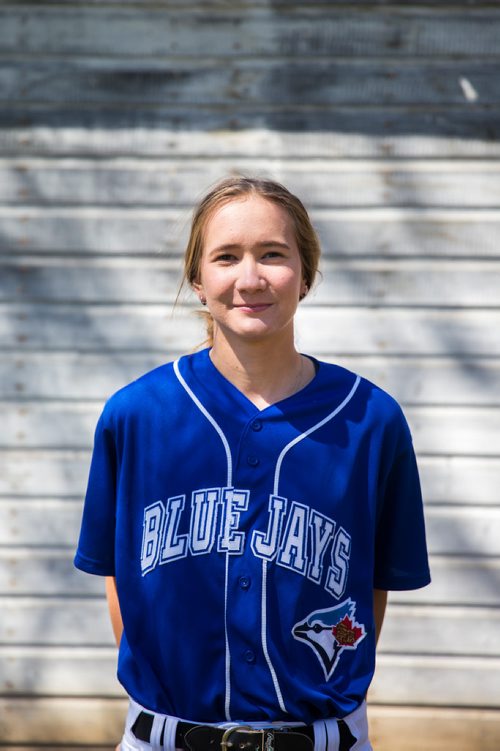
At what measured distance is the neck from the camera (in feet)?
6.75

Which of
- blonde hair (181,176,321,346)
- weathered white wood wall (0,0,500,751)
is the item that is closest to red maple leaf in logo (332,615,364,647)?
blonde hair (181,176,321,346)

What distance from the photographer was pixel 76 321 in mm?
4195

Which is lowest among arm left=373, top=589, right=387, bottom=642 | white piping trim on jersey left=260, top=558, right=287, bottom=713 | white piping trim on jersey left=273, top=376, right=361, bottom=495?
white piping trim on jersey left=260, top=558, right=287, bottom=713

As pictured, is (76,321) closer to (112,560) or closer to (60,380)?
(60,380)

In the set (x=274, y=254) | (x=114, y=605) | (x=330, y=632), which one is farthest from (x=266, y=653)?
(x=274, y=254)

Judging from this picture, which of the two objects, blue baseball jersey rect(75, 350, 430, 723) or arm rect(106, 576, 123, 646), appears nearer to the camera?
blue baseball jersey rect(75, 350, 430, 723)

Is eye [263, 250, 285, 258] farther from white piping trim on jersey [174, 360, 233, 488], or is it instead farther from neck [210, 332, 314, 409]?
white piping trim on jersey [174, 360, 233, 488]

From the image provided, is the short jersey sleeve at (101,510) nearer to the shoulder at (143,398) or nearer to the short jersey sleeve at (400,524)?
the shoulder at (143,398)

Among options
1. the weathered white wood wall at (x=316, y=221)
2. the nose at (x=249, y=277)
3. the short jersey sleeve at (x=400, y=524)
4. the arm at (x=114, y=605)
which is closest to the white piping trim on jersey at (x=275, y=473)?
the short jersey sleeve at (x=400, y=524)

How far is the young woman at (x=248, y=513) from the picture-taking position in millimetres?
1919

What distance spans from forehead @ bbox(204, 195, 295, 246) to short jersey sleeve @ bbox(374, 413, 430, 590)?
485 mm

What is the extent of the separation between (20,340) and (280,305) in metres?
2.47

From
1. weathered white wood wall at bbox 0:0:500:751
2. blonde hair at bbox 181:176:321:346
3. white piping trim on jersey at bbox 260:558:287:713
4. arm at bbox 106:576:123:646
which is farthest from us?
weathered white wood wall at bbox 0:0:500:751

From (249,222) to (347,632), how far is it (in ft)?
2.79
